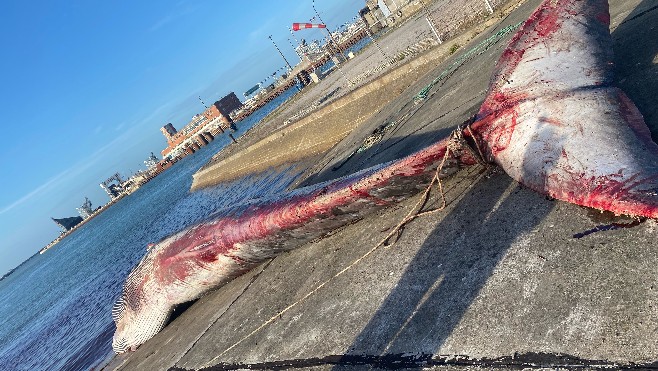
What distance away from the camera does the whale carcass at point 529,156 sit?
316 cm

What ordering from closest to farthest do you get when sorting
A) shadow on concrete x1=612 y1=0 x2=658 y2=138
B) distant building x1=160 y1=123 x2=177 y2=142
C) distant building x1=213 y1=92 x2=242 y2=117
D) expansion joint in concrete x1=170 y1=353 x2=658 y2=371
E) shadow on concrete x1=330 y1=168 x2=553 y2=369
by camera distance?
expansion joint in concrete x1=170 y1=353 x2=658 y2=371 < shadow on concrete x1=330 y1=168 x2=553 y2=369 < shadow on concrete x1=612 y1=0 x2=658 y2=138 < distant building x1=213 y1=92 x2=242 y2=117 < distant building x1=160 y1=123 x2=177 y2=142

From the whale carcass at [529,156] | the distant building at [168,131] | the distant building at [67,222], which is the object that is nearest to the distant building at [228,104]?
the distant building at [168,131]

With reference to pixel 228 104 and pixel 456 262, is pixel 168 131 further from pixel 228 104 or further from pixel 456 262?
pixel 456 262

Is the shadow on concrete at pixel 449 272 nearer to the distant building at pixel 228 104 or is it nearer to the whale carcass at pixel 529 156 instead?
the whale carcass at pixel 529 156

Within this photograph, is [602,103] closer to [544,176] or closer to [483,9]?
[544,176]

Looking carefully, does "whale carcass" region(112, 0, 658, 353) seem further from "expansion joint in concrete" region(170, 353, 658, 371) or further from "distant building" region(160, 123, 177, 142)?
"distant building" region(160, 123, 177, 142)

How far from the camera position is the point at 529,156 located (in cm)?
371

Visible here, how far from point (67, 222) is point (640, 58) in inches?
7189

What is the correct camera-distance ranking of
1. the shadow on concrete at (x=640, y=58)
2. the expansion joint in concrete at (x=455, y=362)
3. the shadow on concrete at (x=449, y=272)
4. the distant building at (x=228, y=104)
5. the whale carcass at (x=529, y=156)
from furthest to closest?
the distant building at (x=228, y=104) < the shadow on concrete at (x=640, y=58) < the shadow on concrete at (x=449, y=272) < the whale carcass at (x=529, y=156) < the expansion joint in concrete at (x=455, y=362)

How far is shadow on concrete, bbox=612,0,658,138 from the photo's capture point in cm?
418

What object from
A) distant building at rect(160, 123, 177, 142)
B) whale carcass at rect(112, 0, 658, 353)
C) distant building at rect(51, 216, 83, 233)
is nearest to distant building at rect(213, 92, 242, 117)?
distant building at rect(160, 123, 177, 142)

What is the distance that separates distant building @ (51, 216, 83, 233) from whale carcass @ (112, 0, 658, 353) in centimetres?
17635

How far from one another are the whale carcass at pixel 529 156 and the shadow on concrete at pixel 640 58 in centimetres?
42

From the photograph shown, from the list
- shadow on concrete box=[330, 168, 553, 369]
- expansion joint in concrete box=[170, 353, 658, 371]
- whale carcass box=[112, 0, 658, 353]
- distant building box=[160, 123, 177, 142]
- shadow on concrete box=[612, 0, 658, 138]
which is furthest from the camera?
distant building box=[160, 123, 177, 142]
